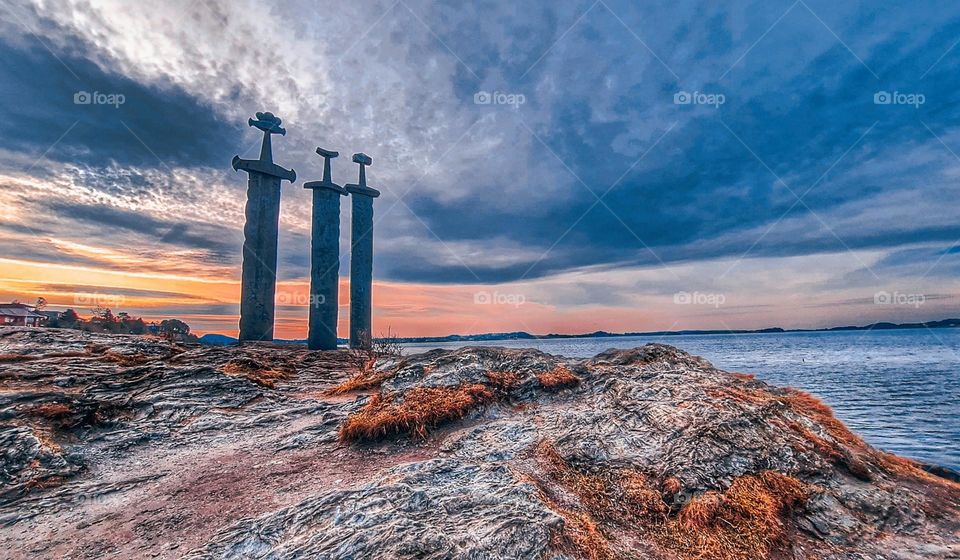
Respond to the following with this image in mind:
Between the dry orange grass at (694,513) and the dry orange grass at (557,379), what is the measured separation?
3334 millimetres

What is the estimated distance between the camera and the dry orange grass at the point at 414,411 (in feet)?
23.5

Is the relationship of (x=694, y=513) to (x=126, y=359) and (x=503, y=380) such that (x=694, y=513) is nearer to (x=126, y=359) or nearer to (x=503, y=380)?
(x=503, y=380)

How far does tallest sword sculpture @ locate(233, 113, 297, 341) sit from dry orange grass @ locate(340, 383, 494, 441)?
46.4 ft

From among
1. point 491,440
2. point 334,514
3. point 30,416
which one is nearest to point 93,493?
point 30,416

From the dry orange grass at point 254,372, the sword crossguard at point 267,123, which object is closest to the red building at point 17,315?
the sword crossguard at point 267,123

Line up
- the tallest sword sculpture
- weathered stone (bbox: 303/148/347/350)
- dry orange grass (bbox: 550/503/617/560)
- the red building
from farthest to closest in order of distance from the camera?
the red building → weathered stone (bbox: 303/148/347/350) → the tallest sword sculpture → dry orange grass (bbox: 550/503/617/560)

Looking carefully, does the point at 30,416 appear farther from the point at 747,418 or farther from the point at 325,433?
the point at 747,418

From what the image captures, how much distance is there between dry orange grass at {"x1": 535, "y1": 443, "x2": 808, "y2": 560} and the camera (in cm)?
447

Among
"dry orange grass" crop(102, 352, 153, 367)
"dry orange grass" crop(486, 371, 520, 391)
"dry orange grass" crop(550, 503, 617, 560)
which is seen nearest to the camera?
"dry orange grass" crop(550, 503, 617, 560)

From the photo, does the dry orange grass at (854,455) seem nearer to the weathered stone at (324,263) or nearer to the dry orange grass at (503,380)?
the dry orange grass at (503,380)

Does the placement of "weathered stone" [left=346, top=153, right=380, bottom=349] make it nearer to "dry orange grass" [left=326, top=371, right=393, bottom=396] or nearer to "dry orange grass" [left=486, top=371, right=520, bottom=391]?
"dry orange grass" [left=326, top=371, right=393, bottom=396]

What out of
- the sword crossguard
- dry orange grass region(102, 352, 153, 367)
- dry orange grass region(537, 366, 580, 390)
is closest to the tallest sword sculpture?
the sword crossguard

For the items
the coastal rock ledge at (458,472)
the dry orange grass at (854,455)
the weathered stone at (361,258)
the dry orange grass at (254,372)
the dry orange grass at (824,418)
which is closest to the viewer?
the coastal rock ledge at (458,472)

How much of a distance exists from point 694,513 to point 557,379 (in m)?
4.51
